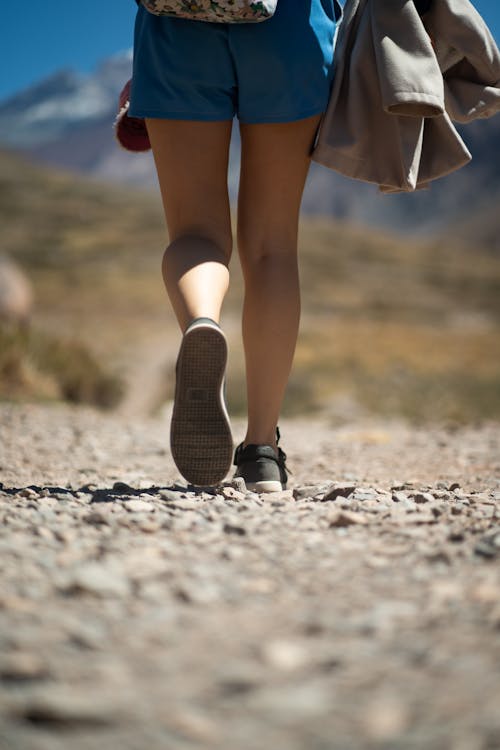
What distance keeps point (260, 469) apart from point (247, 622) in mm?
1129

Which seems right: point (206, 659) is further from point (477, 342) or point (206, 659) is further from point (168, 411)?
point (477, 342)

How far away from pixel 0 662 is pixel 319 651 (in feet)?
1.42

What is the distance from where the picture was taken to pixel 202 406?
1.93 m

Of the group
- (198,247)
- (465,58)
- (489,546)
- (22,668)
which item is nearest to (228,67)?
(198,247)

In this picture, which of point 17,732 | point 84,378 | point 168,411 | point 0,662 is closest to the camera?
point 17,732

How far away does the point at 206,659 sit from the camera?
1.07m

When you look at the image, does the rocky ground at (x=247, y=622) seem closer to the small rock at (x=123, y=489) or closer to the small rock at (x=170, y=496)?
the small rock at (x=170, y=496)

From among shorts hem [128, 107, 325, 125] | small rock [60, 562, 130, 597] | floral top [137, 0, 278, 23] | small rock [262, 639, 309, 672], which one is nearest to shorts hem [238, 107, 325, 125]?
shorts hem [128, 107, 325, 125]

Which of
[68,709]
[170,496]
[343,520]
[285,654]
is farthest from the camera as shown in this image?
[170,496]

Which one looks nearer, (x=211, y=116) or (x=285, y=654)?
(x=285, y=654)

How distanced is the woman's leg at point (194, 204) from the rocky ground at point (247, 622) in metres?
0.58

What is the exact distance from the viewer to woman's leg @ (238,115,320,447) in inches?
88.6

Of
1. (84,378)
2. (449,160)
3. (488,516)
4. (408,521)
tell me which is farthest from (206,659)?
(84,378)

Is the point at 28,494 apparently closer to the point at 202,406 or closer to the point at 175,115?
the point at 202,406
